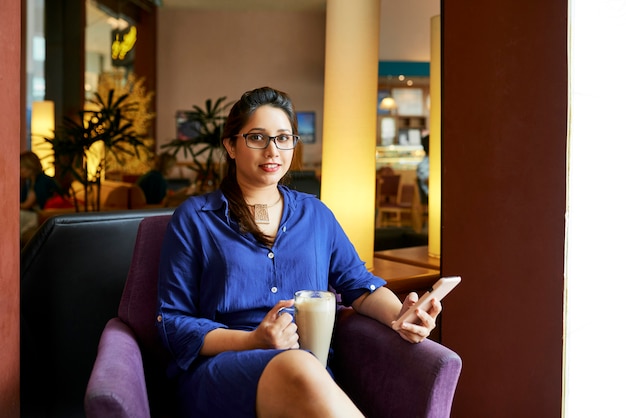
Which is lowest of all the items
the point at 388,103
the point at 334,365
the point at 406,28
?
the point at 334,365

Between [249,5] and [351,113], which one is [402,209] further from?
[351,113]

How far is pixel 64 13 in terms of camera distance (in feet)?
34.6

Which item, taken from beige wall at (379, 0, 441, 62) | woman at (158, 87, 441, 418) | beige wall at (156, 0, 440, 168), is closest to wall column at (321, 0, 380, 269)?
woman at (158, 87, 441, 418)

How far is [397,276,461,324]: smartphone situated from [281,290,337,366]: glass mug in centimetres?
18

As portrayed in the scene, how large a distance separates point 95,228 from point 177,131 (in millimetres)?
12222

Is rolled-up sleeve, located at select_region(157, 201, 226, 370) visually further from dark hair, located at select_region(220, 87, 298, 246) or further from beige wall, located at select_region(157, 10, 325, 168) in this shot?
beige wall, located at select_region(157, 10, 325, 168)

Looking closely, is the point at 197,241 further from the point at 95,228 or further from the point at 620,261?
the point at 620,261

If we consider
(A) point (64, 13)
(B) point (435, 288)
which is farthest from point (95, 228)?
(A) point (64, 13)

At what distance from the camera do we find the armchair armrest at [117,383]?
1366mm

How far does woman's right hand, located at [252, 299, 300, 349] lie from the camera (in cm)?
164

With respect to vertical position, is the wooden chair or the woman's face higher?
the woman's face

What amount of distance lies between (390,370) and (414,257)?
1.92m

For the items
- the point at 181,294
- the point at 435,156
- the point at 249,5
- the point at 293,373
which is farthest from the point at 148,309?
the point at 249,5

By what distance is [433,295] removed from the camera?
1.66 m
